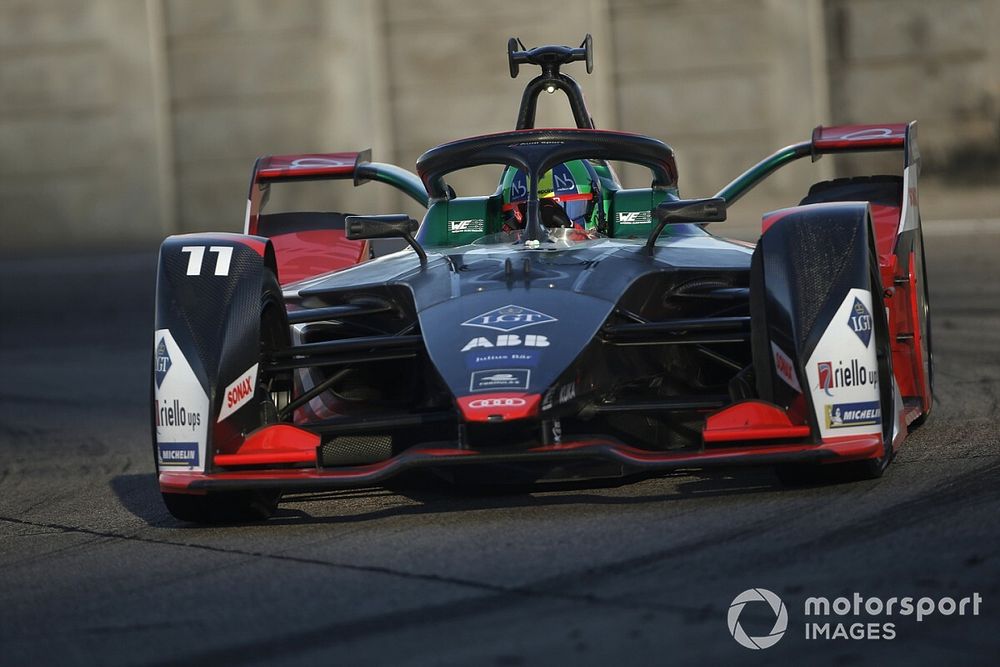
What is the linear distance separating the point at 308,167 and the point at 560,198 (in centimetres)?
203

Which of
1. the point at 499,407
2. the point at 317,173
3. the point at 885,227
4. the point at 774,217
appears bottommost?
the point at 499,407

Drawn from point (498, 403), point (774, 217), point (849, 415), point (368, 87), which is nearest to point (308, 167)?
point (774, 217)

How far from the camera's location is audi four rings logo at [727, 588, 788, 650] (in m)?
3.53

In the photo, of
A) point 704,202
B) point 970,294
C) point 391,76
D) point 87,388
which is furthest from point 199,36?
point 704,202

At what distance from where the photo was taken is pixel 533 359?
205 inches

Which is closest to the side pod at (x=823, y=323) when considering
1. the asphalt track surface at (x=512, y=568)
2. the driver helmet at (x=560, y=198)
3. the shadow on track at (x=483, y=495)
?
the asphalt track surface at (x=512, y=568)

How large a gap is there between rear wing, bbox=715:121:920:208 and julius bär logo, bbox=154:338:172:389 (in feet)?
10.3

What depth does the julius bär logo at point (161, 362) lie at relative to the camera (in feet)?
18.3

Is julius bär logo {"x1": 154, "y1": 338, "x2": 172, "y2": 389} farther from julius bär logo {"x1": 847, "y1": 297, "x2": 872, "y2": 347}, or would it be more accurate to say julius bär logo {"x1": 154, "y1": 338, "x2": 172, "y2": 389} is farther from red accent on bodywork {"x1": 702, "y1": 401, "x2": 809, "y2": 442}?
julius bär logo {"x1": 847, "y1": 297, "x2": 872, "y2": 347}

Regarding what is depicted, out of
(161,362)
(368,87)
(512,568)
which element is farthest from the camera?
(368,87)

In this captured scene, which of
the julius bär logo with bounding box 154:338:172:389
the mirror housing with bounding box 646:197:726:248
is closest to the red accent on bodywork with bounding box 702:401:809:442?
the mirror housing with bounding box 646:197:726:248

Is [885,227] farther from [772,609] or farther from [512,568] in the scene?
[772,609]

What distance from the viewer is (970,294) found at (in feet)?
40.3
